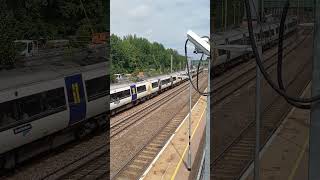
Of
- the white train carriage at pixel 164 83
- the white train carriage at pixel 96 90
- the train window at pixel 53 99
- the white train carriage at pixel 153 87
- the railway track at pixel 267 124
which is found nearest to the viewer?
the railway track at pixel 267 124

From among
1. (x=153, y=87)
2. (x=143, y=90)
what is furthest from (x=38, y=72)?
(x=153, y=87)

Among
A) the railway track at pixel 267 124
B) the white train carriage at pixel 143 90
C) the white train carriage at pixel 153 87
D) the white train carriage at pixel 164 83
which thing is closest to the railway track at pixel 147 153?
the railway track at pixel 267 124

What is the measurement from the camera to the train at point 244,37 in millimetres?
896

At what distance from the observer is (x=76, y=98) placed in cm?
400

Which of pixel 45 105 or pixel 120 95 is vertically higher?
pixel 45 105

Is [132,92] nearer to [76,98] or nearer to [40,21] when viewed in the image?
[76,98]

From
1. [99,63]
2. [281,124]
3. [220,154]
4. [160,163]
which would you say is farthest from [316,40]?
[160,163]

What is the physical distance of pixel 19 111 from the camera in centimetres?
316

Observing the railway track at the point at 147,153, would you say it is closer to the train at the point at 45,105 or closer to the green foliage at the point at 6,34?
the train at the point at 45,105

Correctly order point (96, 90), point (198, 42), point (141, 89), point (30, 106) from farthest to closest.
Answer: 1. point (141, 89)
2. point (96, 90)
3. point (30, 106)
4. point (198, 42)

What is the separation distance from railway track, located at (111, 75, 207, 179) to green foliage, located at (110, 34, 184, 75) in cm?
170

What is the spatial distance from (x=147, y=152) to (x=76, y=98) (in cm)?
197

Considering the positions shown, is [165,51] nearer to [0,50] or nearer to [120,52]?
[120,52]

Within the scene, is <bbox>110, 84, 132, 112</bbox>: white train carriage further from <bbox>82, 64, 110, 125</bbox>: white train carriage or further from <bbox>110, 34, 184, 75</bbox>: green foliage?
<bbox>82, 64, 110, 125</bbox>: white train carriage
